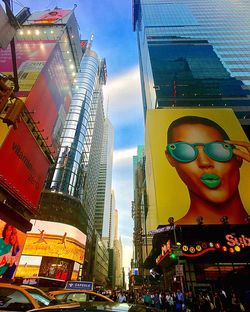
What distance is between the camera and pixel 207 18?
78.0 m

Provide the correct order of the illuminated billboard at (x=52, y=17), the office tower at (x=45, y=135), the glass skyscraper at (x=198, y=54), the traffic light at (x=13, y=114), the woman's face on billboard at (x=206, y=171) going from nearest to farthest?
the traffic light at (x=13, y=114) → the office tower at (x=45, y=135) → the woman's face on billboard at (x=206, y=171) → the illuminated billboard at (x=52, y=17) → the glass skyscraper at (x=198, y=54)

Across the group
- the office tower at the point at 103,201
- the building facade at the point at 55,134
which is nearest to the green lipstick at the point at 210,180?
the building facade at the point at 55,134

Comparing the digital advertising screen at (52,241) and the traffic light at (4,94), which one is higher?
the digital advertising screen at (52,241)

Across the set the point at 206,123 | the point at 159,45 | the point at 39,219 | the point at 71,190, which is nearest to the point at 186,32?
the point at 159,45

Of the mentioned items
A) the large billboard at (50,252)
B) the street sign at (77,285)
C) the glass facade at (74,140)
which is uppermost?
the glass facade at (74,140)

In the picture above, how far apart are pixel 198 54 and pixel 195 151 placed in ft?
147

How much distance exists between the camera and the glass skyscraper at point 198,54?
47312mm

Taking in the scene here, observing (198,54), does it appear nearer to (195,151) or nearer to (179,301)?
(195,151)

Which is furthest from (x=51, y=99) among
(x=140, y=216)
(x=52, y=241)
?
(x=140, y=216)

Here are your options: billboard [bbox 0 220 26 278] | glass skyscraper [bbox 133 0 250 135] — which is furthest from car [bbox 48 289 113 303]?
glass skyscraper [bbox 133 0 250 135]

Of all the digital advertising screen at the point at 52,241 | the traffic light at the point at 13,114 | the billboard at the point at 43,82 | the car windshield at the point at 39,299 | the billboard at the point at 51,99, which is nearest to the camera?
the traffic light at the point at 13,114

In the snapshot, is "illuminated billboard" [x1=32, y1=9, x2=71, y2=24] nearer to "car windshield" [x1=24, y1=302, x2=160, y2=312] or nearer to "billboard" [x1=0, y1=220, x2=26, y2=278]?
"billboard" [x1=0, y1=220, x2=26, y2=278]

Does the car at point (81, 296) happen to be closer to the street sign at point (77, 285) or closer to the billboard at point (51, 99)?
the street sign at point (77, 285)

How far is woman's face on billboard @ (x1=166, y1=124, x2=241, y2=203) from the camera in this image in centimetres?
Result: 2511
